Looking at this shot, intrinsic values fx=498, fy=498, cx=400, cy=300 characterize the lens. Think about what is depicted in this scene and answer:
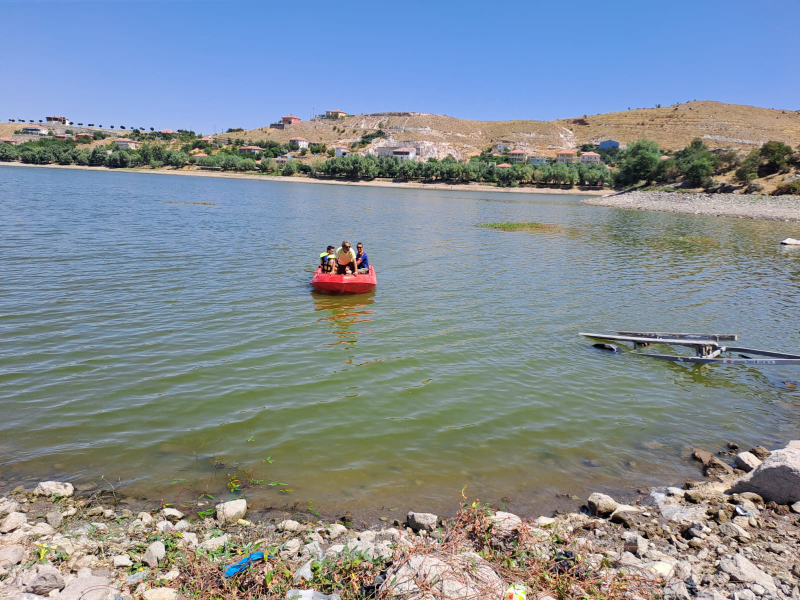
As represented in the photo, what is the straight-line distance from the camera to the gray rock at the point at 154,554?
452 centimetres

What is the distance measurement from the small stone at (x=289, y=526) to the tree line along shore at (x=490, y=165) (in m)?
69.5

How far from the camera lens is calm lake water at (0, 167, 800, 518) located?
670cm

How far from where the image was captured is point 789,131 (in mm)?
144000

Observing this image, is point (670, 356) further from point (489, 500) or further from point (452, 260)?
point (452, 260)

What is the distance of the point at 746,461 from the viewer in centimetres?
712

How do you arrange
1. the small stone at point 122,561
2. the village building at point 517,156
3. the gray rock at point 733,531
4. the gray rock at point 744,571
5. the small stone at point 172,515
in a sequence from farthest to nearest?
the village building at point 517,156 < the small stone at point 172,515 < the gray rock at point 733,531 < the small stone at point 122,561 < the gray rock at point 744,571

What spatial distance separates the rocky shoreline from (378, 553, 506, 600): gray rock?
11mm

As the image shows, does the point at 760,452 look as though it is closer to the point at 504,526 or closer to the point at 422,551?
the point at 504,526

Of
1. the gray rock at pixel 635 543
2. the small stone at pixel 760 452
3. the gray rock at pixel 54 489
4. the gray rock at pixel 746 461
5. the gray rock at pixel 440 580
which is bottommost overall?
the small stone at pixel 760 452

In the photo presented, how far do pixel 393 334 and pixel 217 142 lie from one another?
654 feet

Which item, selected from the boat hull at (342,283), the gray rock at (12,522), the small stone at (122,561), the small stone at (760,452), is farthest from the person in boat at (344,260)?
the small stone at (122,561)

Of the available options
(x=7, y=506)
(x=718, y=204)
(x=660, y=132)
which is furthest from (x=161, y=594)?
(x=660, y=132)

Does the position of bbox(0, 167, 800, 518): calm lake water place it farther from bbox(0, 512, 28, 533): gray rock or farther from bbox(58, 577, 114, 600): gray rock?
bbox(58, 577, 114, 600): gray rock

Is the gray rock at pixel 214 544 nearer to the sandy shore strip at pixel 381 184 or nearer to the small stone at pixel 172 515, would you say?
the small stone at pixel 172 515
